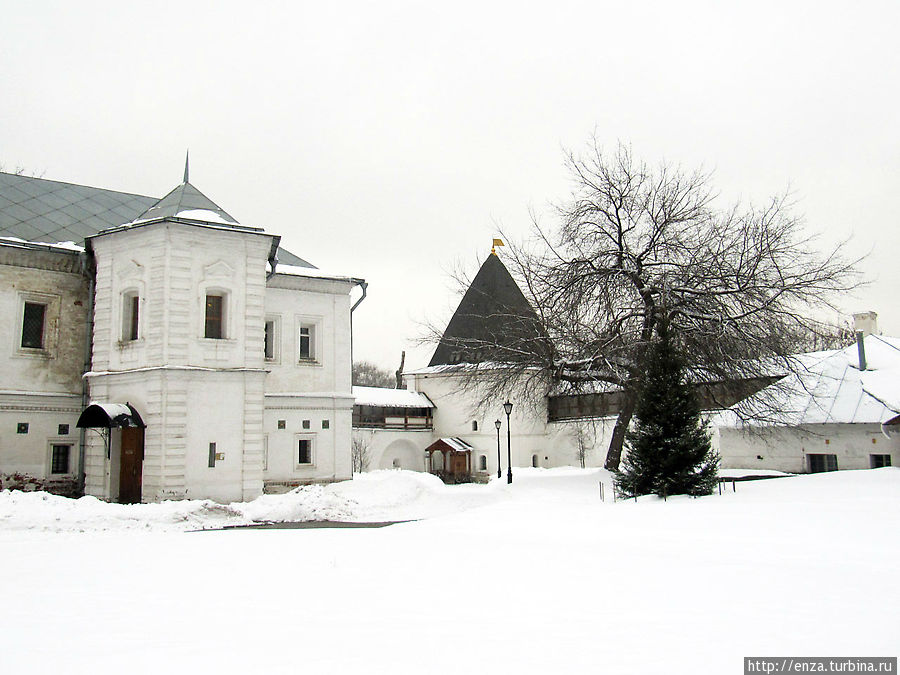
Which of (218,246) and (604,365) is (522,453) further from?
(218,246)

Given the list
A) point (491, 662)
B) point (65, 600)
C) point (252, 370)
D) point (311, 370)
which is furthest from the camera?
point (311, 370)

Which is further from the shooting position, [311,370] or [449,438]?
[449,438]

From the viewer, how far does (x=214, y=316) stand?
68.3 feet

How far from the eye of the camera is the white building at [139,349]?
63.7ft

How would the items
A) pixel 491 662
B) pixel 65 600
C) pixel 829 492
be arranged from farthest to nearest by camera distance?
pixel 829 492
pixel 65 600
pixel 491 662

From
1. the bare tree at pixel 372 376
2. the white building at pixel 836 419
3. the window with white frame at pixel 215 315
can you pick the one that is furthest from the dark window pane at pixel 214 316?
the bare tree at pixel 372 376

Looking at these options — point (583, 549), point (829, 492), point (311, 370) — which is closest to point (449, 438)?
point (311, 370)

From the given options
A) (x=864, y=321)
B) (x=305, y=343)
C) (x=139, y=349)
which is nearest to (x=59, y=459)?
(x=139, y=349)

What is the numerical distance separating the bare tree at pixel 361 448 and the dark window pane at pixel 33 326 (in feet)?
65.3

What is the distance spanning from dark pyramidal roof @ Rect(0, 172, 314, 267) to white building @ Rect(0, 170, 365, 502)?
6 cm

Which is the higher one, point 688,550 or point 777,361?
point 777,361

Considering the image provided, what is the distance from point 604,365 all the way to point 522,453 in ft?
67.7

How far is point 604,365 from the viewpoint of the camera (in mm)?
21391

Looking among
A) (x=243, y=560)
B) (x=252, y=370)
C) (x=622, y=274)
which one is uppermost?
(x=622, y=274)
